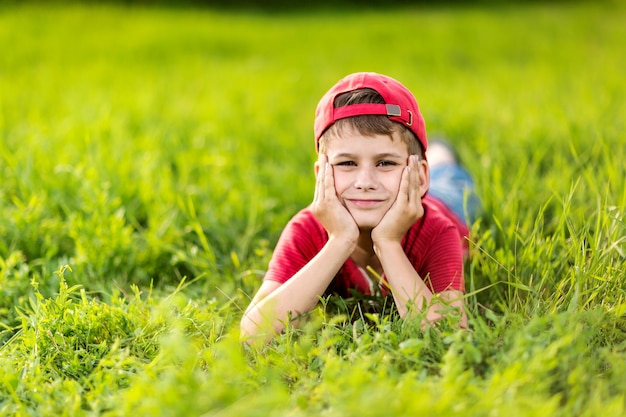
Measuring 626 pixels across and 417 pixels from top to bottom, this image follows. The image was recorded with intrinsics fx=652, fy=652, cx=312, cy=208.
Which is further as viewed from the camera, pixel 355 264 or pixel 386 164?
pixel 355 264

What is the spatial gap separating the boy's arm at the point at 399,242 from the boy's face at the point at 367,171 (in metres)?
0.04

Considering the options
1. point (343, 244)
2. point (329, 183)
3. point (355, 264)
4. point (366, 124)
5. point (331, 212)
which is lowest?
point (355, 264)

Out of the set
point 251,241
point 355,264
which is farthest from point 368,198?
point 251,241

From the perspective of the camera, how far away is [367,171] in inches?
102

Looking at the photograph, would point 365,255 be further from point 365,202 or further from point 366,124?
point 366,124

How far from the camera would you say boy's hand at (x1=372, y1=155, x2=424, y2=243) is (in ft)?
8.45

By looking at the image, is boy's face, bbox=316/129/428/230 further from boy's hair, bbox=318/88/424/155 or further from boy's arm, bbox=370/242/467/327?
boy's arm, bbox=370/242/467/327

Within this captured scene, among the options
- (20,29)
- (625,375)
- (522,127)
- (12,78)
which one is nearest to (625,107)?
(522,127)

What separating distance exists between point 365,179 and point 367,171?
40 mm

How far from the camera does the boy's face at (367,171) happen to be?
2564 mm

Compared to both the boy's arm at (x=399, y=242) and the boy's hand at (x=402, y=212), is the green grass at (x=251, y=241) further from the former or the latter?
the boy's hand at (x=402, y=212)

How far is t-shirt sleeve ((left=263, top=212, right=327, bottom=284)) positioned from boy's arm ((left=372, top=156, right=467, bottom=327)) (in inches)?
15.0

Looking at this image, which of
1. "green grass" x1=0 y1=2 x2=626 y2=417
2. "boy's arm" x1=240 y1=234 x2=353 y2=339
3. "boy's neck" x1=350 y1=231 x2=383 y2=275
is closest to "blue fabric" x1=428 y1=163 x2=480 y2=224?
"green grass" x1=0 y1=2 x2=626 y2=417

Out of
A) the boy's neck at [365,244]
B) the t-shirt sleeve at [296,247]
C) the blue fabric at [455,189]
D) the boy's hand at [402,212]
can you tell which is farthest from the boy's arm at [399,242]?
the blue fabric at [455,189]
